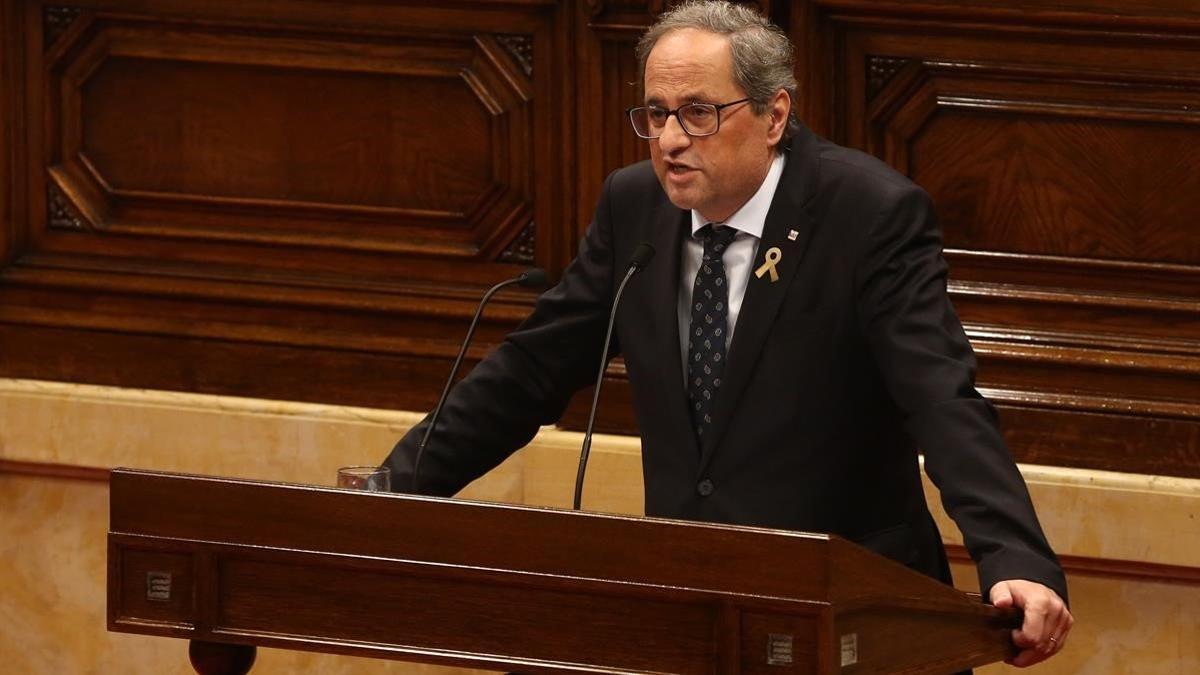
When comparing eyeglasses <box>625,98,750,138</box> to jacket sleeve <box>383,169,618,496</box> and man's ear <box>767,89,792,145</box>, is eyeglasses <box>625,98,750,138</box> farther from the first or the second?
jacket sleeve <box>383,169,618,496</box>

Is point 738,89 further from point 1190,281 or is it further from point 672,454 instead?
point 1190,281

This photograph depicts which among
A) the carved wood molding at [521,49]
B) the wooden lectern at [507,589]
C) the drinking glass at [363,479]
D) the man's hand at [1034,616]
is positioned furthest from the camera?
the carved wood molding at [521,49]

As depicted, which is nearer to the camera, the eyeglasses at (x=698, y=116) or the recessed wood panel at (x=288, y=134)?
the eyeglasses at (x=698, y=116)

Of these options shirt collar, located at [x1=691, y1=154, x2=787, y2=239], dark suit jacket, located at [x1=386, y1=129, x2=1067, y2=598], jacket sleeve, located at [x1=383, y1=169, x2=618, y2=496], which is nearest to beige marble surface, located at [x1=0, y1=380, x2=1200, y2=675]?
jacket sleeve, located at [x1=383, y1=169, x2=618, y2=496]

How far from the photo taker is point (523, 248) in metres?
4.86

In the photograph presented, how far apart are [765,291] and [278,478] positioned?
2.08m

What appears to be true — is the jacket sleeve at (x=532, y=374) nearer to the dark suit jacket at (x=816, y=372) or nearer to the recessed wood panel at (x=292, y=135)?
the dark suit jacket at (x=816, y=372)

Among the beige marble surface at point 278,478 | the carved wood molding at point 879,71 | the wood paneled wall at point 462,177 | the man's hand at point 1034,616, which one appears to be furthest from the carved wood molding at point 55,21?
the man's hand at point 1034,616

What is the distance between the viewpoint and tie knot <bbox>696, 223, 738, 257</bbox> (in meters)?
3.35

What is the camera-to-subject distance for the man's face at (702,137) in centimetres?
322

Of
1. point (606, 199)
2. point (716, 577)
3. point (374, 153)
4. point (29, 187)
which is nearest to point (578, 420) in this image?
point (374, 153)

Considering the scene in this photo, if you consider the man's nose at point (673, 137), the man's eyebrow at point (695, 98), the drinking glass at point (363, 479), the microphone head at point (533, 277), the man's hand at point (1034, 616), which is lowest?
the man's hand at point (1034, 616)

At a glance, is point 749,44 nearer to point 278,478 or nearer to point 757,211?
point 757,211

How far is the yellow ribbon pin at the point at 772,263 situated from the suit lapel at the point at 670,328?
0.15m
